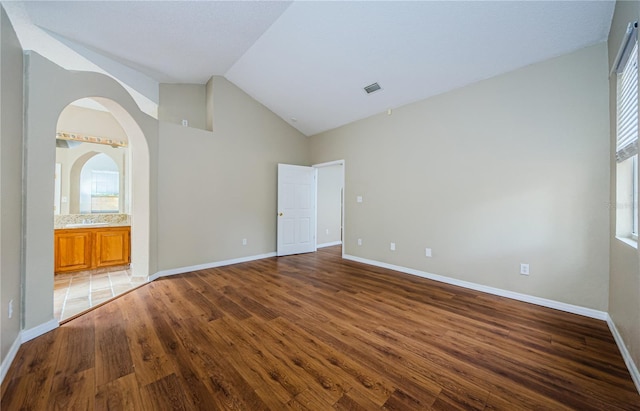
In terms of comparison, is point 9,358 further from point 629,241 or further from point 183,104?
point 629,241

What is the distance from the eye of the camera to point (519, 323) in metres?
2.31

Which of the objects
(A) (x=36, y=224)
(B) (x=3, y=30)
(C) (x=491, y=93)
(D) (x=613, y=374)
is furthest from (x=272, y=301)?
(C) (x=491, y=93)

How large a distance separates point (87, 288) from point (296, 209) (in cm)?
352

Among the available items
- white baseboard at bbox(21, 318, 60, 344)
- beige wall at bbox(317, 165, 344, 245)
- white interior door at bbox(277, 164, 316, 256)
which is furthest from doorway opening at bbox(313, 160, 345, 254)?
white baseboard at bbox(21, 318, 60, 344)

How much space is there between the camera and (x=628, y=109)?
1.94 m

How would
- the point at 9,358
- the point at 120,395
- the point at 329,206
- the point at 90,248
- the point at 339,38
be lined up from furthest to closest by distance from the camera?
the point at 329,206, the point at 90,248, the point at 339,38, the point at 9,358, the point at 120,395

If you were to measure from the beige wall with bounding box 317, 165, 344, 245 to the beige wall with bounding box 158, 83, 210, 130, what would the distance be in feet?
9.64

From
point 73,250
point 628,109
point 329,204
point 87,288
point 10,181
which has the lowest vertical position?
point 87,288

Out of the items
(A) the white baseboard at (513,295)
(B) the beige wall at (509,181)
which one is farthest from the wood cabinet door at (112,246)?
(A) the white baseboard at (513,295)

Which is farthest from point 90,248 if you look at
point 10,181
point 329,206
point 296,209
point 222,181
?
point 329,206

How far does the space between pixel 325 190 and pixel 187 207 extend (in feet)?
11.4

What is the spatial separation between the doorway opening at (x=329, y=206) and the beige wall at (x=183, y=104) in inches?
114

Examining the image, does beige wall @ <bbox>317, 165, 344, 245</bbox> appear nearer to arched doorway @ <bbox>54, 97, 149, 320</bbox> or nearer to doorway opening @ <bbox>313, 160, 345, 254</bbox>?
doorway opening @ <bbox>313, 160, 345, 254</bbox>

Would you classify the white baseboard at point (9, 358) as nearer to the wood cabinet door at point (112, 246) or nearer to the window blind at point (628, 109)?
the wood cabinet door at point (112, 246)
